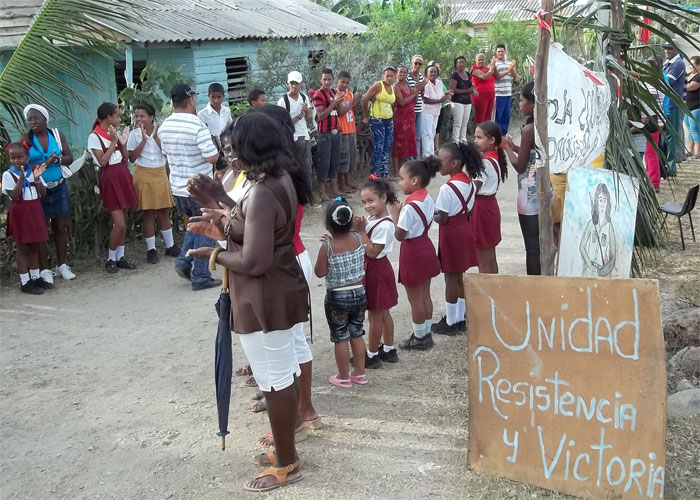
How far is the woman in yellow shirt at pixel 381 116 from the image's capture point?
11477 millimetres

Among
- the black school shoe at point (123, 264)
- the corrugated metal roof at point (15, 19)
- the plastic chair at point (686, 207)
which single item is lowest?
the black school shoe at point (123, 264)

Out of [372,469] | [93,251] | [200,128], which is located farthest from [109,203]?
[372,469]

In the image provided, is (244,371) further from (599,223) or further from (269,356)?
(599,223)

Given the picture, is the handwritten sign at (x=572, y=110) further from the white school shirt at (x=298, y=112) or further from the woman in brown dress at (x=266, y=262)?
the white school shirt at (x=298, y=112)

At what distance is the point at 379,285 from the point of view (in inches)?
203

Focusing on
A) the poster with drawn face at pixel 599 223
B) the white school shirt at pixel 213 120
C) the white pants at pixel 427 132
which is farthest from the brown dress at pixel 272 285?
the white pants at pixel 427 132

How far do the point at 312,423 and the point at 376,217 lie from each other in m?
1.51

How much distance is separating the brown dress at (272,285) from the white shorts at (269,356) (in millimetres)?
63

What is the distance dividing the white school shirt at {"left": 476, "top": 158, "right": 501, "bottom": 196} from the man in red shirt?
195 inches

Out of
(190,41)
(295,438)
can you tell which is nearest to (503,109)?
(190,41)

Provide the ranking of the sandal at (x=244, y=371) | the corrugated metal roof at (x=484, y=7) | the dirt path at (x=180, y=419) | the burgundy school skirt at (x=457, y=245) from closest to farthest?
the dirt path at (x=180, y=419) → the sandal at (x=244, y=371) → the burgundy school skirt at (x=457, y=245) → the corrugated metal roof at (x=484, y=7)

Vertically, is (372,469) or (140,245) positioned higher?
(140,245)

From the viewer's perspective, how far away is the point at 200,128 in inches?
283

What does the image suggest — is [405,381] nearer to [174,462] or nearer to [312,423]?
[312,423]
